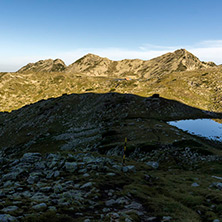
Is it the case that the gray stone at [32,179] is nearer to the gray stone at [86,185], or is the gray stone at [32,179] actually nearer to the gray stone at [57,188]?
the gray stone at [57,188]

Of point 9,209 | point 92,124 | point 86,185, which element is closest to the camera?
point 9,209

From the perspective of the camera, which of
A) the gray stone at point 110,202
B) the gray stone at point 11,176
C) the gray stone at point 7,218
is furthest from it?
the gray stone at point 11,176

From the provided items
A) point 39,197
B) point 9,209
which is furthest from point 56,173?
point 9,209

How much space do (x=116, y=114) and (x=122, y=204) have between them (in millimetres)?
60559

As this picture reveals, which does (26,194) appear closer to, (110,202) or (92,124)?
(110,202)

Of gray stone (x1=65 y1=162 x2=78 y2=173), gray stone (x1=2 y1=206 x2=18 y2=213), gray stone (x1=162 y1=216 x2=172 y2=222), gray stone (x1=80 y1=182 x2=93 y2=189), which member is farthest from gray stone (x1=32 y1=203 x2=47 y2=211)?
gray stone (x1=162 y1=216 x2=172 y2=222)

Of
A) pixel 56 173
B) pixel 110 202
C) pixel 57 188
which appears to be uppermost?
pixel 57 188

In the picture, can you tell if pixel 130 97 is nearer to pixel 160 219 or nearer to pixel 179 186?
pixel 179 186

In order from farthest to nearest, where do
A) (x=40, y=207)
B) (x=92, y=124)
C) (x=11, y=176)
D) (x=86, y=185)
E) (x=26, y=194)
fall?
(x=92, y=124) < (x=11, y=176) < (x=86, y=185) < (x=26, y=194) < (x=40, y=207)

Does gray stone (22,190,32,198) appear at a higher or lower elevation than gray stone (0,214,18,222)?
lower

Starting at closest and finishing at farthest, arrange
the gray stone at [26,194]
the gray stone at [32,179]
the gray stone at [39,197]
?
the gray stone at [39,197], the gray stone at [26,194], the gray stone at [32,179]

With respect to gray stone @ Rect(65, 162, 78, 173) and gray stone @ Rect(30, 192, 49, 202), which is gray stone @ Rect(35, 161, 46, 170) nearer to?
gray stone @ Rect(65, 162, 78, 173)

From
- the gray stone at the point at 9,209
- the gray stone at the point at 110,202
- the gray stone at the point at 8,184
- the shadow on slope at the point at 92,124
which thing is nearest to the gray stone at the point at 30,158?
the gray stone at the point at 8,184

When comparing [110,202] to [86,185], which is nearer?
[110,202]
